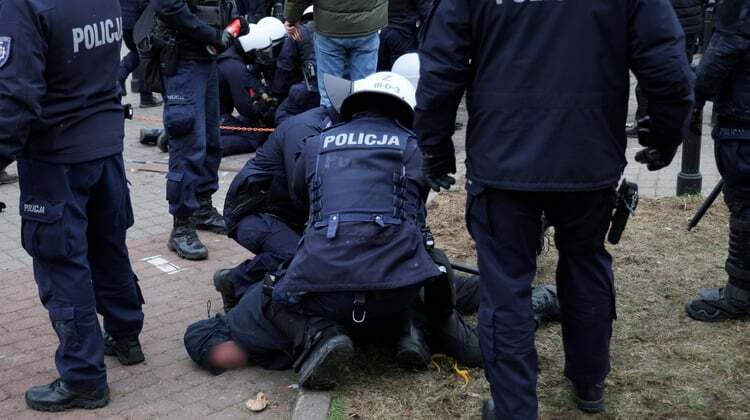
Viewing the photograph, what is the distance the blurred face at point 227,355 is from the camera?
4402 millimetres

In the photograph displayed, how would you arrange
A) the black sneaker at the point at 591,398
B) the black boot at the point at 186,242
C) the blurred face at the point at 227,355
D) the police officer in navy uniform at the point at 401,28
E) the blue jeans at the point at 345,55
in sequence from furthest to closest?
1. the police officer in navy uniform at the point at 401,28
2. the blue jeans at the point at 345,55
3. the black boot at the point at 186,242
4. the blurred face at the point at 227,355
5. the black sneaker at the point at 591,398

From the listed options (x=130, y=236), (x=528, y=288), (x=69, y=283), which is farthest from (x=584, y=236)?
(x=130, y=236)

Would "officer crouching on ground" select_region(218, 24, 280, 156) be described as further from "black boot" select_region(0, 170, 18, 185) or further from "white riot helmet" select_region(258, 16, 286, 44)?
"black boot" select_region(0, 170, 18, 185)

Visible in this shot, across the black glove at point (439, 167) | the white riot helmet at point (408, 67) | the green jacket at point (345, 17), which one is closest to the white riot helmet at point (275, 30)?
the green jacket at point (345, 17)

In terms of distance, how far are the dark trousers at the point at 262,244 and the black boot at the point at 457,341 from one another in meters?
0.88

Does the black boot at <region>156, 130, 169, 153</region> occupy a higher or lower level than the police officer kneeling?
lower

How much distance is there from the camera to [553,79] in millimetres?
3258

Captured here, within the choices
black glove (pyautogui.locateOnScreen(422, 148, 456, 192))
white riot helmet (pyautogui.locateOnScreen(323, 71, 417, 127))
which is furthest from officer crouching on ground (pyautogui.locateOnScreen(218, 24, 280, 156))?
black glove (pyautogui.locateOnScreen(422, 148, 456, 192))

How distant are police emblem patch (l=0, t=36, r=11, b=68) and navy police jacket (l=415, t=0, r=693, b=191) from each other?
1565 mm

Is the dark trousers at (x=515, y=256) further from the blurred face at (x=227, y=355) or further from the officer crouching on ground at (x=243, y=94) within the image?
the officer crouching on ground at (x=243, y=94)

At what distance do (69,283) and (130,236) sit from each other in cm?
258

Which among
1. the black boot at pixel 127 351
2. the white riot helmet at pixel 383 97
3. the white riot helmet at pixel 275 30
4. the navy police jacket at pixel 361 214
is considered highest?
the white riot helmet at pixel 383 97

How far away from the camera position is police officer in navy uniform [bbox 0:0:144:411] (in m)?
3.79

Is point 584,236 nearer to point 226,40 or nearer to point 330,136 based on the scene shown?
point 330,136
